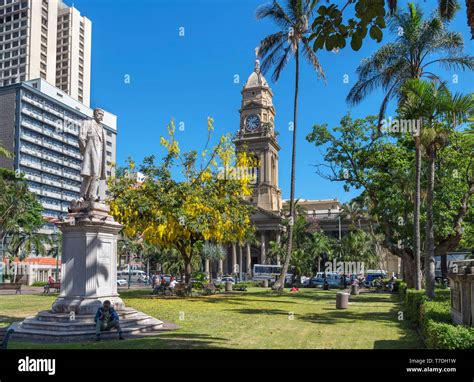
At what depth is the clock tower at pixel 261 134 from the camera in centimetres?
8519

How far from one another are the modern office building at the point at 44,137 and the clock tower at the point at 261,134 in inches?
1014

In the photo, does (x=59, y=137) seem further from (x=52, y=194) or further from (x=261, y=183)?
(x=261, y=183)

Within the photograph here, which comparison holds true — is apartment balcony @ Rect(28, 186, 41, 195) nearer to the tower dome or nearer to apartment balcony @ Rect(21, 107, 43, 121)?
apartment balcony @ Rect(21, 107, 43, 121)

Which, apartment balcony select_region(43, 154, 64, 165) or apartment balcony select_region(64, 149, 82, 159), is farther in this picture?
apartment balcony select_region(64, 149, 82, 159)

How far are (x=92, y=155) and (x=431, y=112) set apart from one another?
11438mm

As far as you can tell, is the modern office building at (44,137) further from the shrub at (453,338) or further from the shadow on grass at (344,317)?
the shrub at (453,338)

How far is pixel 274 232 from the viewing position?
8825 cm

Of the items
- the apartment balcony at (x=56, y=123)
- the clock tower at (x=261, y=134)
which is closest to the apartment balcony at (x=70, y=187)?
the apartment balcony at (x=56, y=123)

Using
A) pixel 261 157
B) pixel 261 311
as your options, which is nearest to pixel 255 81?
pixel 261 157

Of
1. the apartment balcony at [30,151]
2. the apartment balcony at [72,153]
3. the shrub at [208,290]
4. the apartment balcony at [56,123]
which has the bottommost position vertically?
the shrub at [208,290]

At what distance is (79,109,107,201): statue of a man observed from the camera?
49.1 ft

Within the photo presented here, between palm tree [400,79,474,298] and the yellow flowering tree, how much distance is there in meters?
13.8

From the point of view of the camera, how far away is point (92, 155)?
1500cm

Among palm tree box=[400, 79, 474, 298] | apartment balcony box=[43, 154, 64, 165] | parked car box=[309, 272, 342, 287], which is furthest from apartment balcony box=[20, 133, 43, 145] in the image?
palm tree box=[400, 79, 474, 298]
